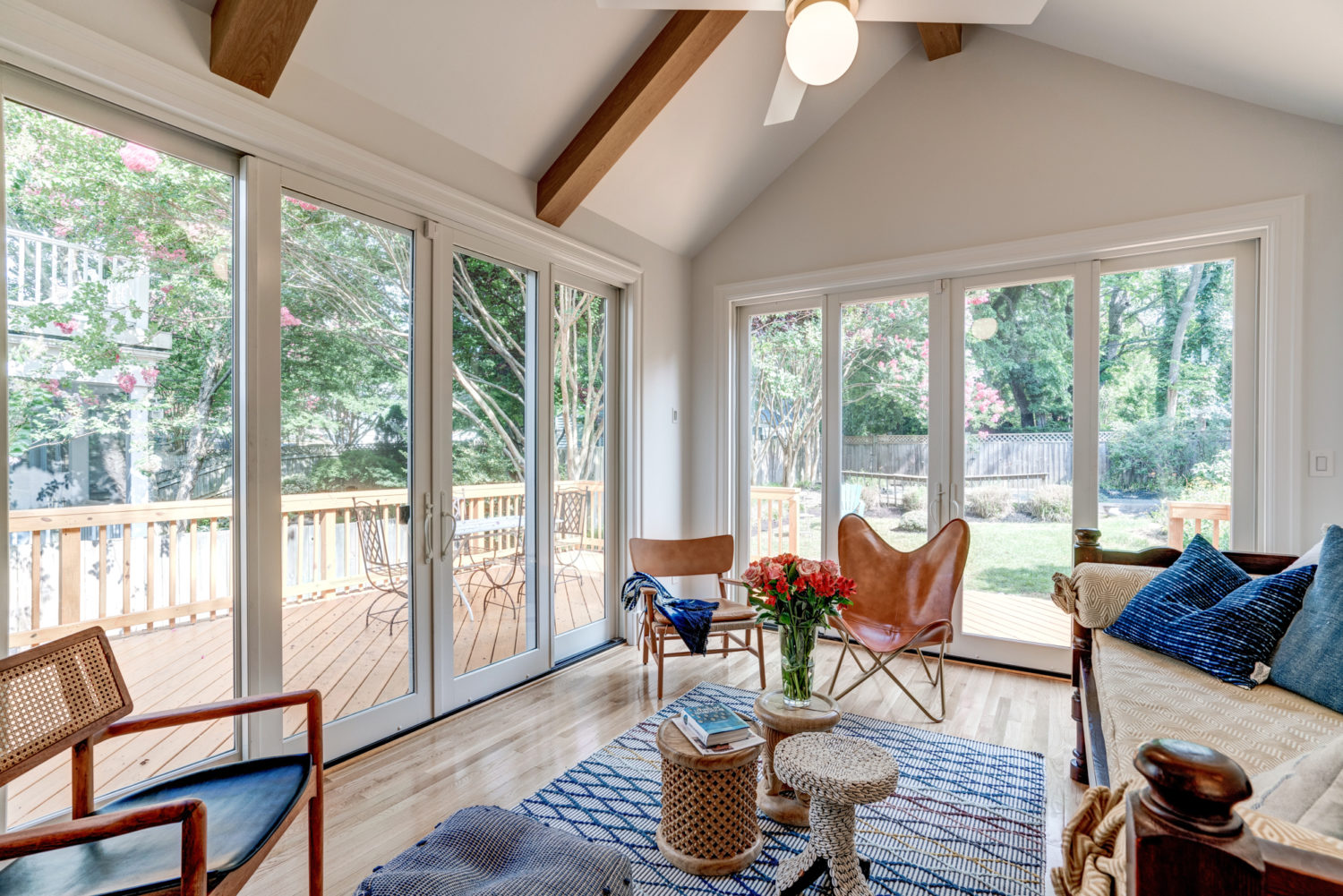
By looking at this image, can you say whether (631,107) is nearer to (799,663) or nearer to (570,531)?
(570,531)

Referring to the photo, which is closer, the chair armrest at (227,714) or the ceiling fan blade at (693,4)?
the chair armrest at (227,714)

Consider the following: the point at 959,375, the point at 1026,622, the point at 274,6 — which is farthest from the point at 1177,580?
the point at 274,6

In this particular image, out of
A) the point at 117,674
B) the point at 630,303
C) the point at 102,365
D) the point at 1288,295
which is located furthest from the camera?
the point at 630,303

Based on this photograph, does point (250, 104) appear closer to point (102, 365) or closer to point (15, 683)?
point (102, 365)

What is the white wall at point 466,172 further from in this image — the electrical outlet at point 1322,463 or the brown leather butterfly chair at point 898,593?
the electrical outlet at point 1322,463

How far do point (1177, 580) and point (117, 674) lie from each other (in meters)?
3.20

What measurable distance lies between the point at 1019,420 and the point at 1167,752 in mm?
3250

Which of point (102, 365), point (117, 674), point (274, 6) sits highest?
point (274, 6)

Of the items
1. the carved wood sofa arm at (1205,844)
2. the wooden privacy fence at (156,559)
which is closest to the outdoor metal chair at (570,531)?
the wooden privacy fence at (156,559)

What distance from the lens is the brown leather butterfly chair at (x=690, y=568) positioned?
10.5 feet

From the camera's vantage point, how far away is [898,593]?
3.42m

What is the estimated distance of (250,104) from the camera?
6.93 ft

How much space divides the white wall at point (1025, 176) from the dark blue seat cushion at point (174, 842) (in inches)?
125

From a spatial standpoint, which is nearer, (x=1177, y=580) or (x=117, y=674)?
(x=117, y=674)
